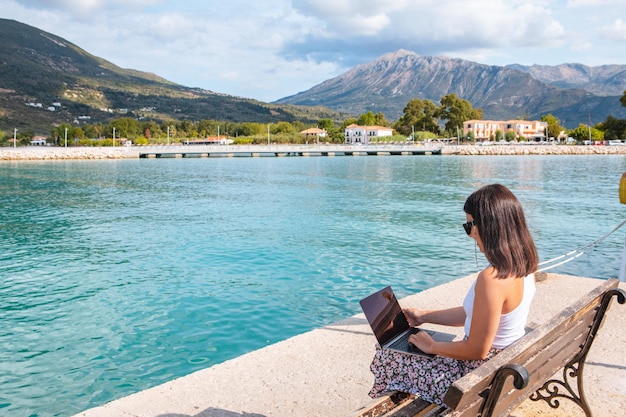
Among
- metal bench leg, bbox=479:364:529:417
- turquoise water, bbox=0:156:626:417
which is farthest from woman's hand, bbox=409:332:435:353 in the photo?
turquoise water, bbox=0:156:626:417

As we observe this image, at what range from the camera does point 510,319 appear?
270cm

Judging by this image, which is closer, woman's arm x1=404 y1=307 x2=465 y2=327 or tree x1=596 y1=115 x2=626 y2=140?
woman's arm x1=404 y1=307 x2=465 y2=327

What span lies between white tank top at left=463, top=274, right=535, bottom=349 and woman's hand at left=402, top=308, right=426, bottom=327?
0.38 metres

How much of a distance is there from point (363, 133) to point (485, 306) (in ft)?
461

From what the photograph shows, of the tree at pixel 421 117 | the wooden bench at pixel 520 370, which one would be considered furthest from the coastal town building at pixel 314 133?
the wooden bench at pixel 520 370

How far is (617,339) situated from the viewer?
505 cm

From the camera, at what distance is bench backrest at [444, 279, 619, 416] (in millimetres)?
2201

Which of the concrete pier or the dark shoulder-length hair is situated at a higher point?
the dark shoulder-length hair

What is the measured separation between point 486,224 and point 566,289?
5007 mm

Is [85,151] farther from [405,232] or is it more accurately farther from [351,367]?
[351,367]

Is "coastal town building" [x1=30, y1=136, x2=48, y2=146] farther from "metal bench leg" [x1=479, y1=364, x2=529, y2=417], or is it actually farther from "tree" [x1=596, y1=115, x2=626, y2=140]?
"metal bench leg" [x1=479, y1=364, x2=529, y2=417]

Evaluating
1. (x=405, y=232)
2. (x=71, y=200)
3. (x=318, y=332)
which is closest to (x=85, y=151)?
(x=71, y=200)

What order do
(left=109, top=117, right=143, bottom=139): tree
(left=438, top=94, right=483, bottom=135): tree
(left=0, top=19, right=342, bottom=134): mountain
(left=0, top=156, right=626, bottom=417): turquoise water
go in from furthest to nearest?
1. (left=0, top=19, right=342, bottom=134): mountain
2. (left=109, top=117, right=143, bottom=139): tree
3. (left=438, top=94, right=483, bottom=135): tree
4. (left=0, top=156, right=626, bottom=417): turquoise water

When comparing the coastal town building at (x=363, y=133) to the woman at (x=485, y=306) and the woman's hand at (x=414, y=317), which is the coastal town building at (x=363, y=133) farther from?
the woman at (x=485, y=306)
